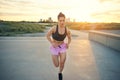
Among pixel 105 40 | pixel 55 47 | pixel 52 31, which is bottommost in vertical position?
pixel 105 40

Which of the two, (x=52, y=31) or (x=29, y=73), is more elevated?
(x=52, y=31)

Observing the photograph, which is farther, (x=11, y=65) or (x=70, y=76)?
(x=11, y=65)

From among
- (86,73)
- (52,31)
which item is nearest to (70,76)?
(86,73)

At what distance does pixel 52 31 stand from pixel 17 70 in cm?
253

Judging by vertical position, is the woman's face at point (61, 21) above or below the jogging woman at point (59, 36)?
above

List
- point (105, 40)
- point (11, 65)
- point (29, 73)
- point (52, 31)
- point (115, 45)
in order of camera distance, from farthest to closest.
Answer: point (105, 40)
point (115, 45)
point (11, 65)
point (29, 73)
point (52, 31)

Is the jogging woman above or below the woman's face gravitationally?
below

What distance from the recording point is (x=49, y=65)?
9258mm

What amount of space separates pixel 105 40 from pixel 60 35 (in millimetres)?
11234

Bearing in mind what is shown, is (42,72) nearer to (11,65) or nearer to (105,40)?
(11,65)

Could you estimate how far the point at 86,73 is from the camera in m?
7.76

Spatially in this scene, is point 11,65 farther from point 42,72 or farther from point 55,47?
point 55,47

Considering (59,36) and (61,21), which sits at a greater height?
(61,21)

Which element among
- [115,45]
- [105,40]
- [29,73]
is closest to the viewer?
[29,73]
